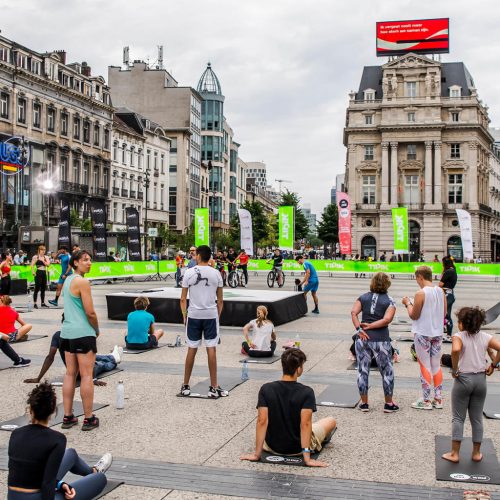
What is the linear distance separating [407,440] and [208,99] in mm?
99620

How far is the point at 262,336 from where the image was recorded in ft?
40.2

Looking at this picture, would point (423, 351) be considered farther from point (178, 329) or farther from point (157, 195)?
point (157, 195)

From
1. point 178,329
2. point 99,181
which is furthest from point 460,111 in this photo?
point 178,329

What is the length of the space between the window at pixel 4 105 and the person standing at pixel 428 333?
46596 millimetres

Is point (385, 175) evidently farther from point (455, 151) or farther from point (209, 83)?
point (209, 83)

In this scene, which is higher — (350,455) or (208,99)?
(208,99)

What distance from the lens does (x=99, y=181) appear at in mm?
65000

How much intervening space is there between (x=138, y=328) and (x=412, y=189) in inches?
2954

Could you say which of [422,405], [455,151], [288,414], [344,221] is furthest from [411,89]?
[288,414]

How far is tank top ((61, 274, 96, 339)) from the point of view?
24.5ft

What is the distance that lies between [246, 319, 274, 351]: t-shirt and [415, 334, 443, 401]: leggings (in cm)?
407

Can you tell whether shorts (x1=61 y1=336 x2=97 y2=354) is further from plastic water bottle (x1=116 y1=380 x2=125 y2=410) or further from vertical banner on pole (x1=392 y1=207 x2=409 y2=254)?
vertical banner on pole (x1=392 y1=207 x2=409 y2=254)

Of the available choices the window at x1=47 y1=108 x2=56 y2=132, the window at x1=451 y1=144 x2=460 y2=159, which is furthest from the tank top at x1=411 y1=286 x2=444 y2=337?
the window at x1=451 y1=144 x2=460 y2=159

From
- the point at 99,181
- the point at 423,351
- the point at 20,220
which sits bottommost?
the point at 423,351
